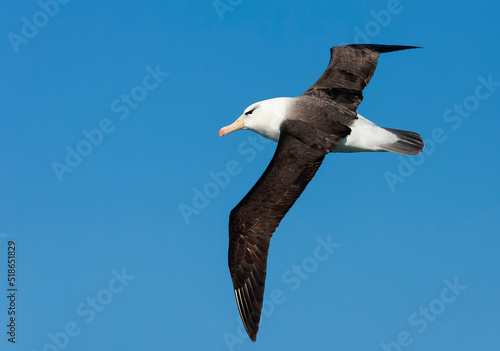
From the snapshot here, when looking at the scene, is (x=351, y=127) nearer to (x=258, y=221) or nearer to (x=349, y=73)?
(x=349, y=73)

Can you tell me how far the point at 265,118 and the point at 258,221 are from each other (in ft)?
6.62

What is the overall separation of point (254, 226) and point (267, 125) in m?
1.95

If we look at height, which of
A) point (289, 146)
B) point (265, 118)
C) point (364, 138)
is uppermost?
point (265, 118)

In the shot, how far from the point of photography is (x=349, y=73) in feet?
44.2

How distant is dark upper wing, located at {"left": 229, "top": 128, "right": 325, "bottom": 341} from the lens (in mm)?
11281

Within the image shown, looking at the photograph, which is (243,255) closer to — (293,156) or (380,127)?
(293,156)

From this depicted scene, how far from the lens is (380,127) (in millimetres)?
12750

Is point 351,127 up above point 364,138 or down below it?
above

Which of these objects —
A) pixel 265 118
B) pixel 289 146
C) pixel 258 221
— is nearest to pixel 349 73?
pixel 265 118

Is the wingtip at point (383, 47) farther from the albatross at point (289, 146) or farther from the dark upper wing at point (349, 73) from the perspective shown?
the albatross at point (289, 146)

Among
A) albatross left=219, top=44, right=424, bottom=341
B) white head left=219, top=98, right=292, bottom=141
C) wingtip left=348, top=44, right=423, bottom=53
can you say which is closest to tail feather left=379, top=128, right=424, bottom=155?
albatross left=219, top=44, right=424, bottom=341

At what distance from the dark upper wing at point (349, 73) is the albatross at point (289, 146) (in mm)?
17

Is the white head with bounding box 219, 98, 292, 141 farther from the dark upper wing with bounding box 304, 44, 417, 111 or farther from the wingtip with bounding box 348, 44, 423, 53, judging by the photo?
the wingtip with bounding box 348, 44, 423, 53

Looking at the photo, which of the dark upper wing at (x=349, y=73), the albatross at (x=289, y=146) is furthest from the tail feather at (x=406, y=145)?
the dark upper wing at (x=349, y=73)
